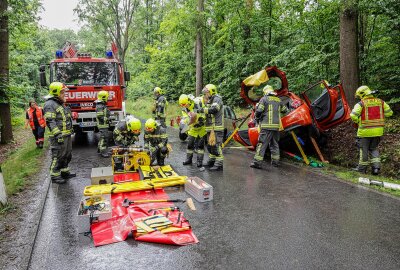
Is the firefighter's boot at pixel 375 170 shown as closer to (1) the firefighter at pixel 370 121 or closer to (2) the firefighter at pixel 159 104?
(1) the firefighter at pixel 370 121

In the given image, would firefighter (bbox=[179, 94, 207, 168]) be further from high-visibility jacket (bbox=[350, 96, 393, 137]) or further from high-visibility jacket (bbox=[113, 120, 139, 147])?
high-visibility jacket (bbox=[350, 96, 393, 137])

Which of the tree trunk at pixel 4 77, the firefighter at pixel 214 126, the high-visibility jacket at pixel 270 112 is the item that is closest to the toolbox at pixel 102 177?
the firefighter at pixel 214 126

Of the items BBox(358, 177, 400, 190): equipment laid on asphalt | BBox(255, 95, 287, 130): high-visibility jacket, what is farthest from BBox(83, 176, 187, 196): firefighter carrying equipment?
BBox(358, 177, 400, 190): equipment laid on asphalt

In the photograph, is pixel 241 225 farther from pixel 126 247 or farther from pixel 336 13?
pixel 336 13

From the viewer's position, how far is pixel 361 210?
16.3 feet

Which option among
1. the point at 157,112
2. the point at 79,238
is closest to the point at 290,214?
the point at 79,238

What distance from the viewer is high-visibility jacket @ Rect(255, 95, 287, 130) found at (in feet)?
25.2

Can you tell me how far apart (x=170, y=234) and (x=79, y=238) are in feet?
3.97

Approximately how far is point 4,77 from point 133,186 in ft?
25.3

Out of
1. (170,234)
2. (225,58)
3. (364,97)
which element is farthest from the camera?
(225,58)

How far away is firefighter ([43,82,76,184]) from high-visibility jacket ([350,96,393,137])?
6440mm

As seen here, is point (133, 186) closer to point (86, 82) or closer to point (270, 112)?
point (270, 112)

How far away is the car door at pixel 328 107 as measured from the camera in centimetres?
788

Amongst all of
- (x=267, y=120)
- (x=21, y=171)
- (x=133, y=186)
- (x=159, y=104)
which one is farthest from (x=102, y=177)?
(x=159, y=104)
